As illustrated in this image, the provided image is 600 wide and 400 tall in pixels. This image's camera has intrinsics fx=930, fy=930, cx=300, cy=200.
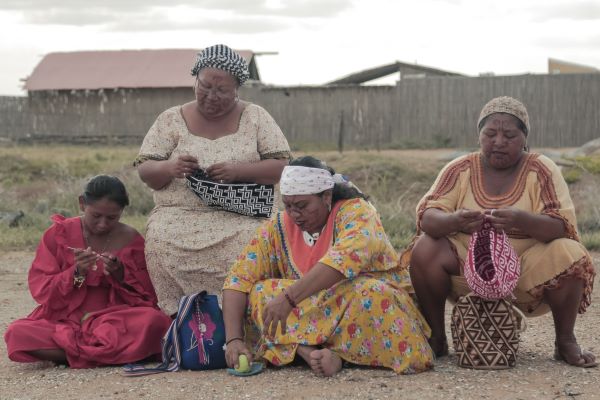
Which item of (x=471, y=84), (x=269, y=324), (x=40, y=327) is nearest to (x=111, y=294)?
(x=40, y=327)

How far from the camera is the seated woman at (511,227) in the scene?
15.3 ft

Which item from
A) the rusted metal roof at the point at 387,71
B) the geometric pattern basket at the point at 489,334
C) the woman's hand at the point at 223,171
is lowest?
the geometric pattern basket at the point at 489,334

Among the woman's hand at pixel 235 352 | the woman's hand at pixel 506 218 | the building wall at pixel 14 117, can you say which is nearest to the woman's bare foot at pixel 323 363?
the woman's hand at pixel 235 352

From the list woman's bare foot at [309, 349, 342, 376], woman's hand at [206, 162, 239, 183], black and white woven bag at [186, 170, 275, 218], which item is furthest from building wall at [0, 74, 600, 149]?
woman's bare foot at [309, 349, 342, 376]

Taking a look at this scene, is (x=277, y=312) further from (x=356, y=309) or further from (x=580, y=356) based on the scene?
(x=580, y=356)

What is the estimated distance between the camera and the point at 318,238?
16.0 feet

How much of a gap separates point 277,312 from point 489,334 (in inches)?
42.7

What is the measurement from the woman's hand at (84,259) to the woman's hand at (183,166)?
0.76m

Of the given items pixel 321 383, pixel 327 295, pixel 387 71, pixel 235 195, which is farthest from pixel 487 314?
pixel 387 71

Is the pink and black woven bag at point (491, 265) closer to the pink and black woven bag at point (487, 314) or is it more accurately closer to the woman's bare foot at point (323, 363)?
the pink and black woven bag at point (487, 314)

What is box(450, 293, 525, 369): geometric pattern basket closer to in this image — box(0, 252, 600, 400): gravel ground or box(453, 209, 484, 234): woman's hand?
box(0, 252, 600, 400): gravel ground

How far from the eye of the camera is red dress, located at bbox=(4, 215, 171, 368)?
5.10 metres

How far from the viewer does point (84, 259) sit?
5.09 meters

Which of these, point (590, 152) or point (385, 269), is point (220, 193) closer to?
point (385, 269)
